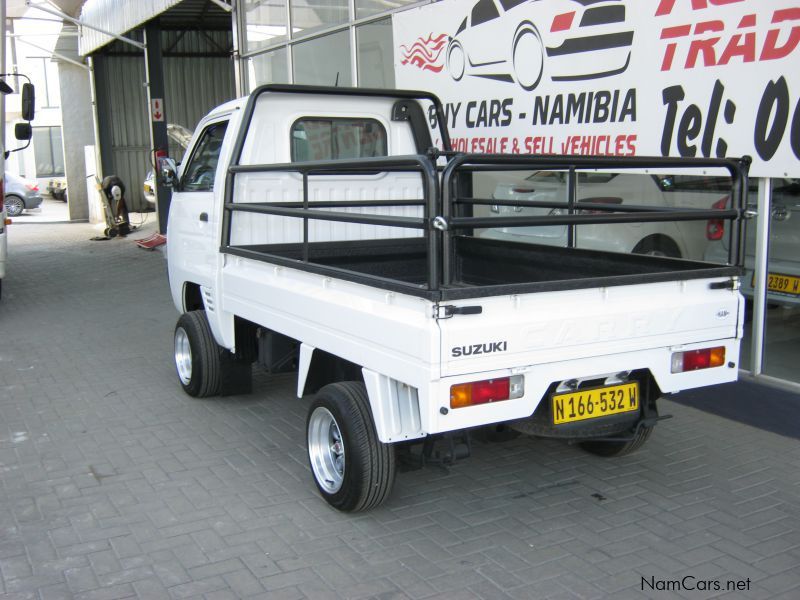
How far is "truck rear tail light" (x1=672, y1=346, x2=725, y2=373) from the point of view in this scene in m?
3.84

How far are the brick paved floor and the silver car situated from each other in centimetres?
1905

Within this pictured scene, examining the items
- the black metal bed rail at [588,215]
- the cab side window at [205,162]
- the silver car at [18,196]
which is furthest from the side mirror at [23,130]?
the silver car at [18,196]

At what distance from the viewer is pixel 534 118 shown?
6590mm

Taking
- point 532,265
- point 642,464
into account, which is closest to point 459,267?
point 532,265

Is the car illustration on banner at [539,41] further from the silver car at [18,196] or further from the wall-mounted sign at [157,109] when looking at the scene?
the silver car at [18,196]

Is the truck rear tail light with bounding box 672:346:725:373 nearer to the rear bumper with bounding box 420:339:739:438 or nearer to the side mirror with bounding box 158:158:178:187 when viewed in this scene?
the rear bumper with bounding box 420:339:739:438

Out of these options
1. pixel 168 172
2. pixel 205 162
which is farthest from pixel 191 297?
pixel 205 162

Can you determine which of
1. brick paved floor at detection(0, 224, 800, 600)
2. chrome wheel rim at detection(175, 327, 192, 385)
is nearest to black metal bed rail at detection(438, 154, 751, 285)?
brick paved floor at detection(0, 224, 800, 600)

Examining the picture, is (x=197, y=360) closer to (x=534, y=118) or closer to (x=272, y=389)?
(x=272, y=389)

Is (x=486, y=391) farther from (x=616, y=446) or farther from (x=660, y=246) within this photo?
(x=660, y=246)

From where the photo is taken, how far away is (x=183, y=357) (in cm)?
611

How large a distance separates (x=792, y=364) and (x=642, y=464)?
4.67ft

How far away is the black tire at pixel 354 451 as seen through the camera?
376cm

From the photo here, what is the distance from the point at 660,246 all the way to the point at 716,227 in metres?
0.54
